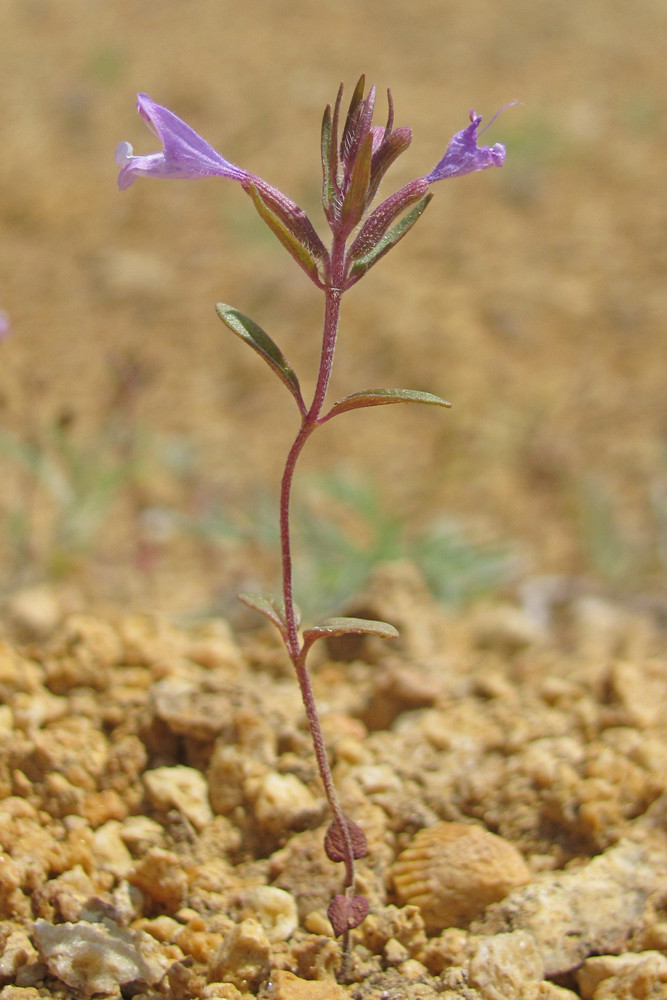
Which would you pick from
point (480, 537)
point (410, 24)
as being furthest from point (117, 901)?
point (410, 24)

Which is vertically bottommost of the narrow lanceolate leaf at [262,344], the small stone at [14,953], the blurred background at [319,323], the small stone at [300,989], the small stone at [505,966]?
the small stone at [14,953]

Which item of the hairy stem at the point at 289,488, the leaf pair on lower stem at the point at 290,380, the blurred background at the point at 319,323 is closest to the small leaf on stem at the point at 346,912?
the hairy stem at the point at 289,488

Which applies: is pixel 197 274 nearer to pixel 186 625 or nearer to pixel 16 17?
pixel 186 625

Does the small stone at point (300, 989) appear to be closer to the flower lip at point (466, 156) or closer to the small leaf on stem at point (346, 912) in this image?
the small leaf on stem at point (346, 912)

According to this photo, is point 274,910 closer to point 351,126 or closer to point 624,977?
point 624,977

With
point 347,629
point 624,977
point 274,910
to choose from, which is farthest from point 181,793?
point 624,977
